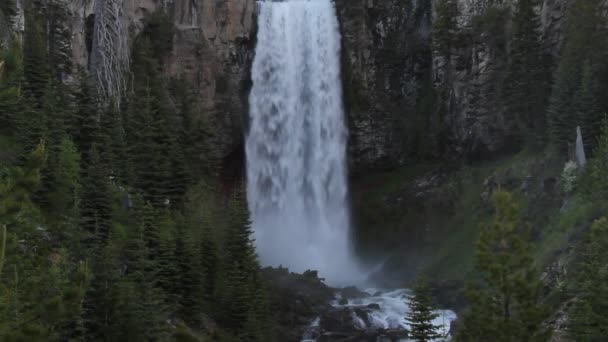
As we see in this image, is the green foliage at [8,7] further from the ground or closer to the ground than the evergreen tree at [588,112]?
further from the ground

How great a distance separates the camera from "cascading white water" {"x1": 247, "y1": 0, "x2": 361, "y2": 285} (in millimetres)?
53625

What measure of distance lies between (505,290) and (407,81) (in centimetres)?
3434

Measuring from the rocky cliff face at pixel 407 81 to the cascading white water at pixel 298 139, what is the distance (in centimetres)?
145

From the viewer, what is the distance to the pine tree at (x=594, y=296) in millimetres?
22266

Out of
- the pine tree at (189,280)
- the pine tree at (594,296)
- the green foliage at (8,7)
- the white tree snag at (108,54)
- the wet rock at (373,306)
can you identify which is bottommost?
the wet rock at (373,306)

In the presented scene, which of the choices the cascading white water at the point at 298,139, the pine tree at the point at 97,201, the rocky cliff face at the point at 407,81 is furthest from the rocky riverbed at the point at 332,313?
the rocky cliff face at the point at 407,81

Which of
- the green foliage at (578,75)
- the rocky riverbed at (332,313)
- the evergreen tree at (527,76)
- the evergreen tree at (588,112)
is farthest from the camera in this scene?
the evergreen tree at (527,76)

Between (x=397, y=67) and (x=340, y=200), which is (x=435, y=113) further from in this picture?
(x=340, y=200)

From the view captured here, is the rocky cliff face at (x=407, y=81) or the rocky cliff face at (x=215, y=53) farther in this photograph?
the rocky cliff face at (x=215, y=53)

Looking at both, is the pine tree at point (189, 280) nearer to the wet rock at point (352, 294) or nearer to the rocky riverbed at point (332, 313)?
the rocky riverbed at point (332, 313)

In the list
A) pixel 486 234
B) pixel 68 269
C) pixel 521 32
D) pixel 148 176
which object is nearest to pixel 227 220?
pixel 148 176

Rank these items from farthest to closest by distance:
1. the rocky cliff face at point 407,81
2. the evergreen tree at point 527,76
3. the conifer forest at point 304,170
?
the rocky cliff face at point 407,81, the evergreen tree at point 527,76, the conifer forest at point 304,170

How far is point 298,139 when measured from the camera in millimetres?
55219

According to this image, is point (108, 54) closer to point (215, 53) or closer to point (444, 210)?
point (215, 53)
